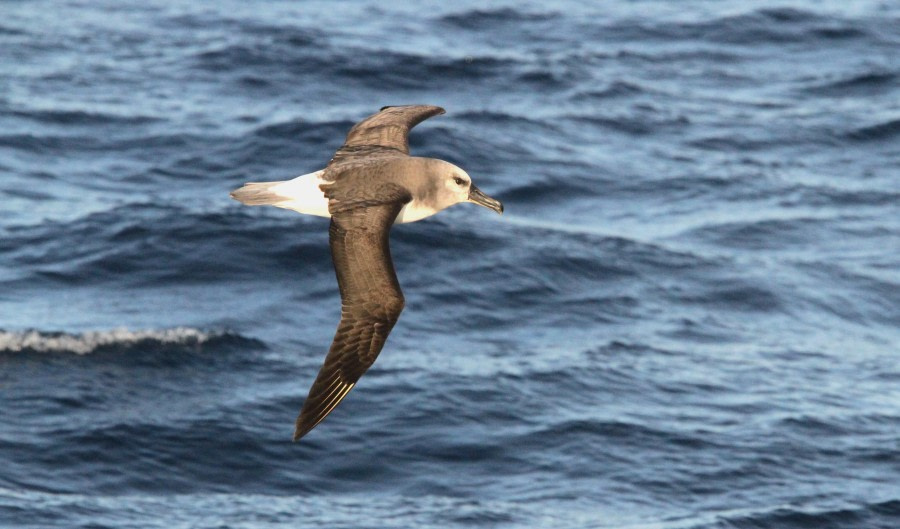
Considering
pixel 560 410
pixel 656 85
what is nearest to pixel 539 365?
pixel 560 410

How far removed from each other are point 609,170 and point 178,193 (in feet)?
22.1


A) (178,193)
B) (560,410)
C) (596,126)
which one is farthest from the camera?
(596,126)

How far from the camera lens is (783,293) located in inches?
800

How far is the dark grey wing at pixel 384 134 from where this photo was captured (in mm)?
11797

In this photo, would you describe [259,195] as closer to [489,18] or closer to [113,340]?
[113,340]

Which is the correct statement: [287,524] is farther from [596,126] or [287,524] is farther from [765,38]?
[765,38]

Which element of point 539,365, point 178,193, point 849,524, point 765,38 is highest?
point 765,38

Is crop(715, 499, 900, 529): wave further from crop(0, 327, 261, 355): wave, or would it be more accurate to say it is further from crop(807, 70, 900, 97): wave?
crop(807, 70, 900, 97): wave

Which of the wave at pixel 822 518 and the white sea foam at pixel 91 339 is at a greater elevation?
the white sea foam at pixel 91 339

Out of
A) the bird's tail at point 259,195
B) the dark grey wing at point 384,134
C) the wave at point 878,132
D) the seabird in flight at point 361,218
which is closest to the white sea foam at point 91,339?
the dark grey wing at point 384,134

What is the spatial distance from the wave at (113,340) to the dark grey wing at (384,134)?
581cm

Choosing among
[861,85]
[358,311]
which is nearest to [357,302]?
[358,311]

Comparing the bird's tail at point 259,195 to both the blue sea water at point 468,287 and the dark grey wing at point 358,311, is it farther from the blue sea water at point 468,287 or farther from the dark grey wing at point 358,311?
the blue sea water at point 468,287

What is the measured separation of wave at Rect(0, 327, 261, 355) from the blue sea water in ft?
0.13
